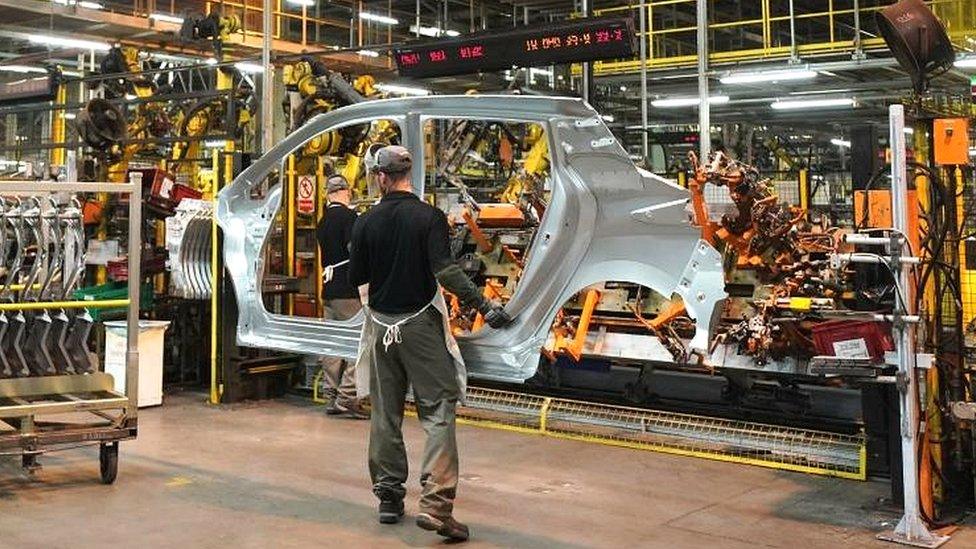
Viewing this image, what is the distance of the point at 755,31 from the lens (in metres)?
18.0

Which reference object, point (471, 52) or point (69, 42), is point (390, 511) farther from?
point (69, 42)

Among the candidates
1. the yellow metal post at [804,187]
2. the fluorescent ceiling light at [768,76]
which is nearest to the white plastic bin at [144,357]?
the yellow metal post at [804,187]

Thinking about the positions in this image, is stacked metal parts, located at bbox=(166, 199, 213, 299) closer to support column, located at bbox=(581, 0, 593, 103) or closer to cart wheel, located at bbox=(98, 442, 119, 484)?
cart wheel, located at bbox=(98, 442, 119, 484)

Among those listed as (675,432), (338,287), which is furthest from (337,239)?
(675,432)

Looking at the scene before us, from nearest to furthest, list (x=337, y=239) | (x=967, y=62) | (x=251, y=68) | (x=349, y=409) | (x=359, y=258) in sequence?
(x=359, y=258) < (x=337, y=239) < (x=349, y=409) < (x=967, y=62) < (x=251, y=68)

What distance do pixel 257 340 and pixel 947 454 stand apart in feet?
12.3

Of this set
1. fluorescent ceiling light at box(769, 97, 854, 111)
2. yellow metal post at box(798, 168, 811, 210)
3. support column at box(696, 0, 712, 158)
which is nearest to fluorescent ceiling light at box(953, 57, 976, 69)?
yellow metal post at box(798, 168, 811, 210)

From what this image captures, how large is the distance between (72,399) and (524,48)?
458cm

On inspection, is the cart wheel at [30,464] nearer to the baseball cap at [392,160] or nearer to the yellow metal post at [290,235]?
the baseball cap at [392,160]

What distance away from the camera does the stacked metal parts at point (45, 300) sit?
529cm

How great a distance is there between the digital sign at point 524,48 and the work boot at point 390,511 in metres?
4.31

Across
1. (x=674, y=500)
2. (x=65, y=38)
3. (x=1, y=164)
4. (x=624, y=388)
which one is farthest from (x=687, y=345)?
(x=1, y=164)

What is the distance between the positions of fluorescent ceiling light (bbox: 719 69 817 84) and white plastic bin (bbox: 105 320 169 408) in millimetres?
6157

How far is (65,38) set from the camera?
1248cm
